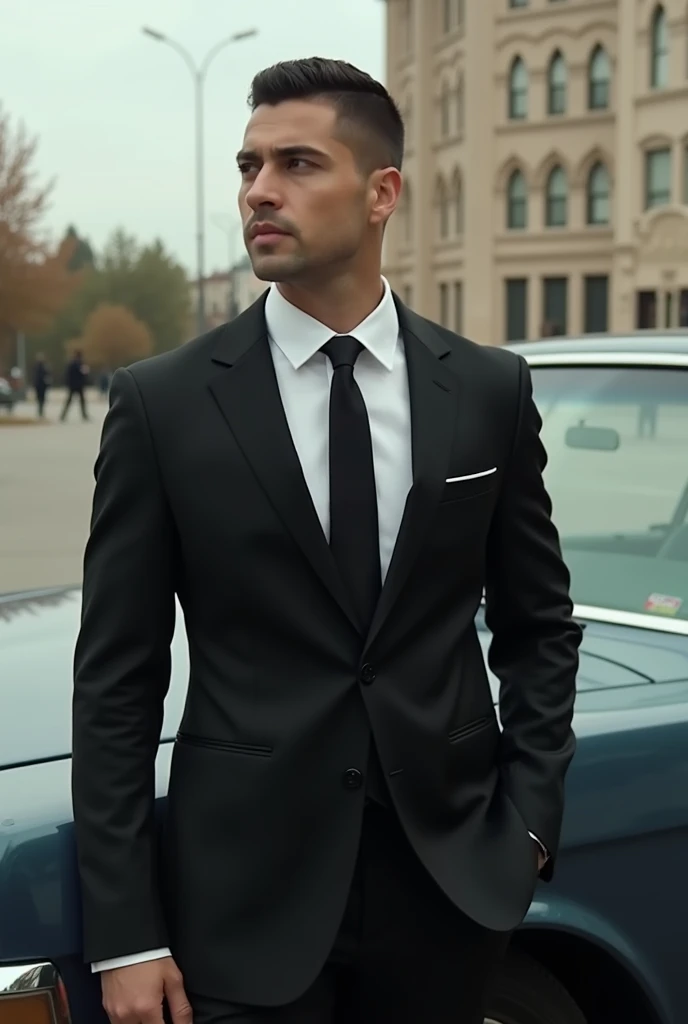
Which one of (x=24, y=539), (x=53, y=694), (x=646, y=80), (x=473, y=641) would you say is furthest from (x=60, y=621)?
(x=646, y=80)

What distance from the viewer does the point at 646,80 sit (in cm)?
4622

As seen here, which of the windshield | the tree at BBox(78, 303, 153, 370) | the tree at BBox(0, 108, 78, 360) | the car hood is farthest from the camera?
the tree at BBox(78, 303, 153, 370)

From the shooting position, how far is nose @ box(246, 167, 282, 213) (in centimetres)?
200

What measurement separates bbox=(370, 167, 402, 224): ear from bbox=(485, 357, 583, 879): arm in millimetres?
331

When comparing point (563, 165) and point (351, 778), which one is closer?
point (351, 778)

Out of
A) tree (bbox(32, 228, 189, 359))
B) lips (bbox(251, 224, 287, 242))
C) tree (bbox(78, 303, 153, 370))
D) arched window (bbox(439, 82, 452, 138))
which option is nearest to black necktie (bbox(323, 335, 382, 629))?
lips (bbox(251, 224, 287, 242))

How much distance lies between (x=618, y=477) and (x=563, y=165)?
48336 mm

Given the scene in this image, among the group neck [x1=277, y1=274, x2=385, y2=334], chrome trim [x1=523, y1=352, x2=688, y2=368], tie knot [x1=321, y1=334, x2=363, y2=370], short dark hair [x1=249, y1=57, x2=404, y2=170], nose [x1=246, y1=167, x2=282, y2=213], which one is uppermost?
short dark hair [x1=249, y1=57, x2=404, y2=170]

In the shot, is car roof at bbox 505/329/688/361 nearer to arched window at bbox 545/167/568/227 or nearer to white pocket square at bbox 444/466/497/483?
white pocket square at bbox 444/466/497/483

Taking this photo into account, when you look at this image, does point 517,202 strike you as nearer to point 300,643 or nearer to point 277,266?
point 277,266

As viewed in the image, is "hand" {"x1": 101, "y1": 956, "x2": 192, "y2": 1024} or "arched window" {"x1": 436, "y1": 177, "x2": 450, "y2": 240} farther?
"arched window" {"x1": 436, "y1": 177, "x2": 450, "y2": 240}

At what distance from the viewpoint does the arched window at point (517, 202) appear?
51.3m

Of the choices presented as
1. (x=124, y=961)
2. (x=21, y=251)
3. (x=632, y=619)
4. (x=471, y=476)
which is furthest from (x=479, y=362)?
(x=21, y=251)

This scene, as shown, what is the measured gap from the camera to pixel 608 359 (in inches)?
141
